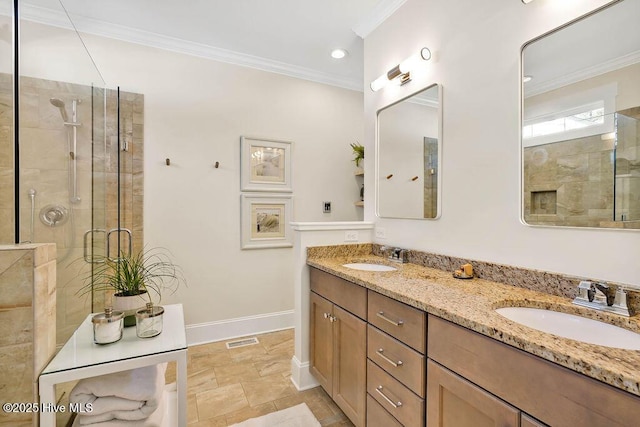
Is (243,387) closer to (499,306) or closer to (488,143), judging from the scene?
(499,306)

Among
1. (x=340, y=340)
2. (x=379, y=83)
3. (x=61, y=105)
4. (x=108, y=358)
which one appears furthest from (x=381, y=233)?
(x=61, y=105)

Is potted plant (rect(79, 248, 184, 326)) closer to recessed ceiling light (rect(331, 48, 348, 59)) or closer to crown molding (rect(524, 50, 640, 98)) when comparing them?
crown molding (rect(524, 50, 640, 98))

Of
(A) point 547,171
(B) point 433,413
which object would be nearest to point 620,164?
(A) point 547,171

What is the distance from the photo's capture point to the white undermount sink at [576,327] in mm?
887

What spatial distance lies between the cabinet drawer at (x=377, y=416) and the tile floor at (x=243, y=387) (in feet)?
1.24

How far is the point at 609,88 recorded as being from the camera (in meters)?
1.06

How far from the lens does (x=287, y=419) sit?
1.72 m

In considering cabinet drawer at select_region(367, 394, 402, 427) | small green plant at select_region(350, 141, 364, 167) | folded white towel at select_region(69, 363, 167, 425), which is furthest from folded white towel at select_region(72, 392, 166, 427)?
small green plant at select_region(350, 141, 364, 167)

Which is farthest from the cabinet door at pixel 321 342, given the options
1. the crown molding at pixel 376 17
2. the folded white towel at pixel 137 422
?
the crown molding at pixel 376 17

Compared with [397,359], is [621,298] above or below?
above

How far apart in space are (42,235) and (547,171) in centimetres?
238

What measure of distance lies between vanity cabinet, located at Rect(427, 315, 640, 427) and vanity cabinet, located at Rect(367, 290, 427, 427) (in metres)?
0.05

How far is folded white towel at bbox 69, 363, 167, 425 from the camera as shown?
119 cm

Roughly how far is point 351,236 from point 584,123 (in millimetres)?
1449
